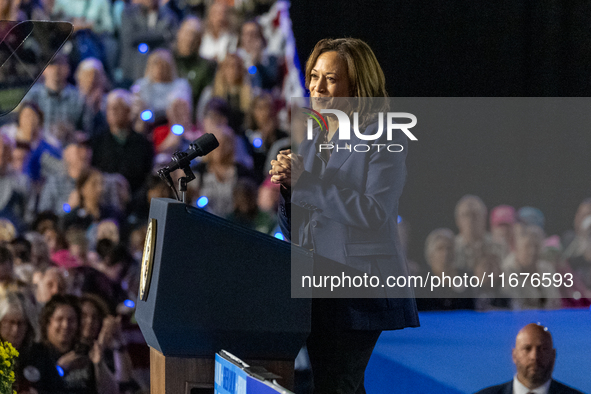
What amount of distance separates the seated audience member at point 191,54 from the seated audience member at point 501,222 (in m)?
1.40

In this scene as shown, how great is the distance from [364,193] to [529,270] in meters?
1.28

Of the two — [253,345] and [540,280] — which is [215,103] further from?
[253,345]

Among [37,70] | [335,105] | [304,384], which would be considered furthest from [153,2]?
[304,384]

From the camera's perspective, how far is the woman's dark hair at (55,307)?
2.68m

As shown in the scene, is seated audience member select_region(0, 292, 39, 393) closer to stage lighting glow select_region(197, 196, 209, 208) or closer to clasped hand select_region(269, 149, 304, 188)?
stage lighting glow select_region(197, 196, 209, 208)

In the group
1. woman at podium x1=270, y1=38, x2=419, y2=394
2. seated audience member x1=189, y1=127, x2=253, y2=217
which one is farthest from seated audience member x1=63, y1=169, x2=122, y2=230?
woman at podium x1=270, y1=38, x2=419, y2=394

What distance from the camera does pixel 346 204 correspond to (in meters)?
1.44

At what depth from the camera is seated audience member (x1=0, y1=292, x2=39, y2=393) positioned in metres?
2.66

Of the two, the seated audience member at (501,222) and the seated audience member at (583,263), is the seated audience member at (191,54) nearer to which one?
the seated audience member at (501,222)

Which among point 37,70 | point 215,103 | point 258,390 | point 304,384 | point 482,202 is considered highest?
point 215,103

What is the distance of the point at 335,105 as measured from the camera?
5.01ft

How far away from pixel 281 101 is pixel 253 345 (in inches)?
72.8

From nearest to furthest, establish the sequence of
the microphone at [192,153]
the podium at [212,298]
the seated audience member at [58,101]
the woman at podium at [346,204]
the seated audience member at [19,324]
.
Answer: the podium at [212,298], the microphone at [192,153], the woman at podium at [346,204], the seated audience member at [19,324], the seated audience member at [58,101]

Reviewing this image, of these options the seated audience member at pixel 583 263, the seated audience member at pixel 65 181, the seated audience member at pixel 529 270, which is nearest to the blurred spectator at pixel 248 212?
the seated audience member at pixel 65 181
